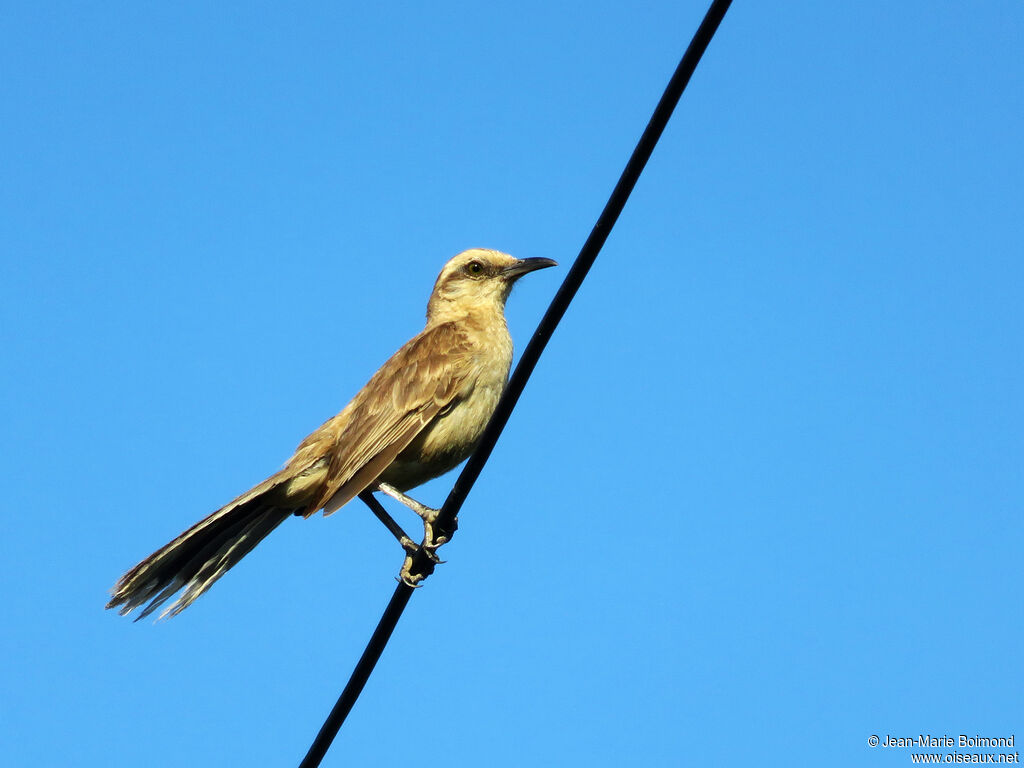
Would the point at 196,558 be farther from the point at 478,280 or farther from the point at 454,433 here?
the point at 478,280

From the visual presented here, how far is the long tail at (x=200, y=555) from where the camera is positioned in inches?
241

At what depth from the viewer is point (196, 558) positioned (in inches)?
252

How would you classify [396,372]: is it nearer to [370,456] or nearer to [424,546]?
[370,456]

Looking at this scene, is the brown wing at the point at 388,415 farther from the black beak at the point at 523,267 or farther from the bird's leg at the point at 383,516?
the black beak at the point at 523,267

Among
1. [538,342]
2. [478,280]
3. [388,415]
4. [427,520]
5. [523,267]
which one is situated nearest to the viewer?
[538,342]

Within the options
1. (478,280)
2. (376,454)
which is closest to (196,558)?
(376,454)

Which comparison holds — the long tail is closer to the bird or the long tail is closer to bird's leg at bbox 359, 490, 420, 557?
the bird

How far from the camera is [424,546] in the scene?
19.8 ft

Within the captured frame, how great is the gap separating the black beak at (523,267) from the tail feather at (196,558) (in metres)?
2.62

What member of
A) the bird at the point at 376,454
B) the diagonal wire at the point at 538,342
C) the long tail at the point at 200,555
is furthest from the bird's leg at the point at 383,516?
the diagonal wire at the point at 538,342

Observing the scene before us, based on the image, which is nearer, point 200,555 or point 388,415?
point 200,555

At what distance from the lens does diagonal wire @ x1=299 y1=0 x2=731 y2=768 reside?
3.33 metres

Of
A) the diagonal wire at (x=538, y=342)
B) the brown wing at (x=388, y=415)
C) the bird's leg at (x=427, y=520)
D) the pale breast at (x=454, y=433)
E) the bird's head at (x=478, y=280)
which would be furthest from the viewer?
the bird's head at (x=478, y=280)

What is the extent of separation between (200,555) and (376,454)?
124cm
